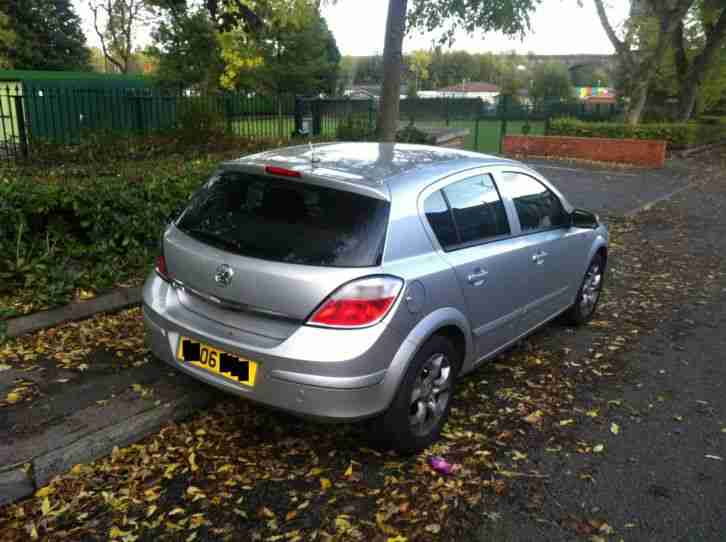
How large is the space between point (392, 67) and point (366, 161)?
5.53 metres

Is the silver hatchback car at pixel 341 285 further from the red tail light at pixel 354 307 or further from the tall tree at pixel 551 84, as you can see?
the tall tree at pixel 551 84

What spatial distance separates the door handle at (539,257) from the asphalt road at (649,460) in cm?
95

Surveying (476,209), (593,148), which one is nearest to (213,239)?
(476,209)

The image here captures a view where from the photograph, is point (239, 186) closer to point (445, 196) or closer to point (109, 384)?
point (445, 196)

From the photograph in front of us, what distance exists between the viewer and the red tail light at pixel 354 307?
311 cm

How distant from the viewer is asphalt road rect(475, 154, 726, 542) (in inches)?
120

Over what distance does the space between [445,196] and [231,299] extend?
1.41 m

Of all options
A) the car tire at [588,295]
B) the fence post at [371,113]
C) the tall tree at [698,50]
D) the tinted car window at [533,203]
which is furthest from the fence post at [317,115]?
the tall tree at [698,50]

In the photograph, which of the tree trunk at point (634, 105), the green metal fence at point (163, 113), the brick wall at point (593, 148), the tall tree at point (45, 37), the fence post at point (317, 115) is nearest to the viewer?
the green metal fence at point (163, 113)

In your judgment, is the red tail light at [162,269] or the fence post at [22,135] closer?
the red tail light at [162,269]

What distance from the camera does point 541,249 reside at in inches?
185

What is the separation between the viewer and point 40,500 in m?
3.09

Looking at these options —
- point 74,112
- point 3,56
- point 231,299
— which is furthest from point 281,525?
point 3,56

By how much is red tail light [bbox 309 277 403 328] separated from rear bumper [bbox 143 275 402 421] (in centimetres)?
5
